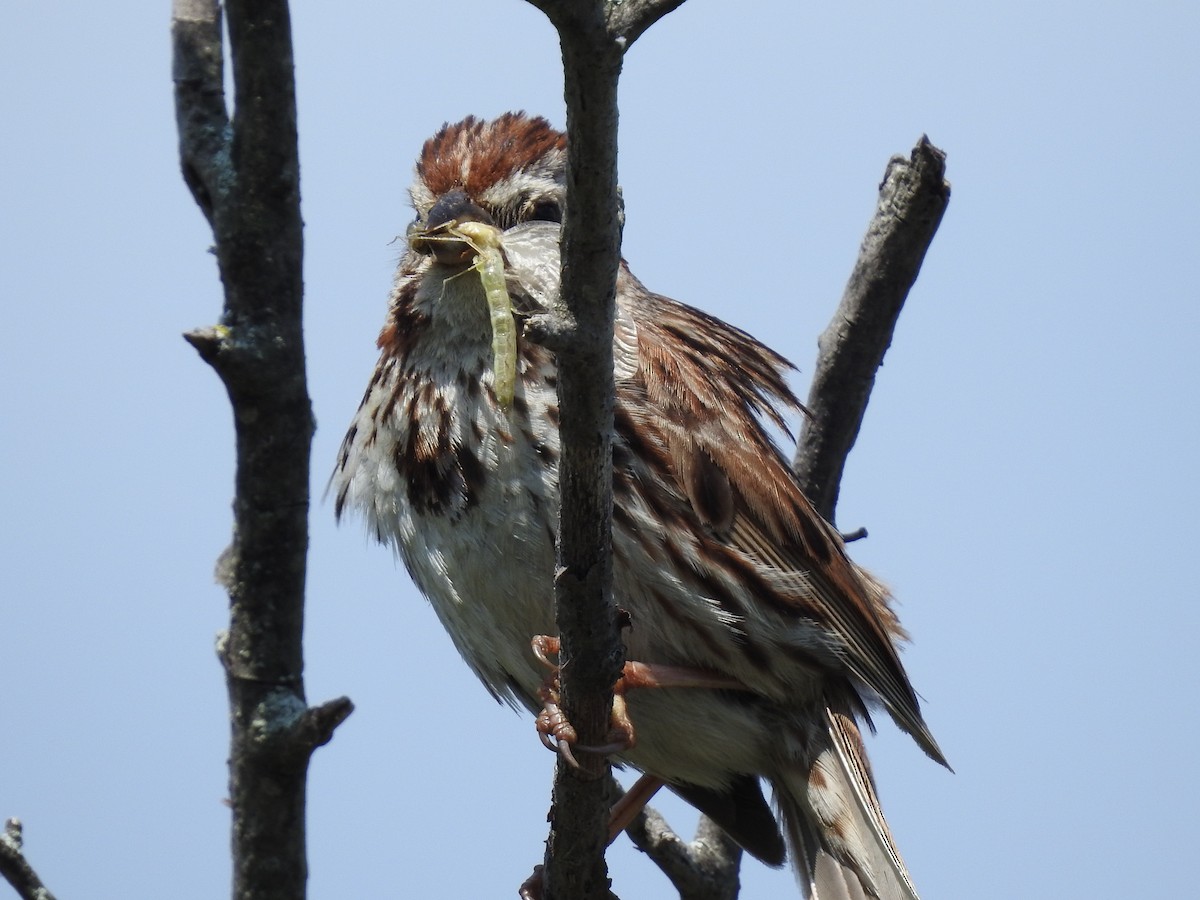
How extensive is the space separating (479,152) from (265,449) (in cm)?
164

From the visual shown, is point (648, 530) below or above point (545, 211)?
below

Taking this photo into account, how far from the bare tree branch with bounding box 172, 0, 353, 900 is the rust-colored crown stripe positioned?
1.05 meters

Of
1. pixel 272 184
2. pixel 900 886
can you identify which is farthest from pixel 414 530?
pixel 900 886

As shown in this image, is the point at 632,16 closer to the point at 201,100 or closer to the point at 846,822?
the point at 201,100

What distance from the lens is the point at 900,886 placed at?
444cm

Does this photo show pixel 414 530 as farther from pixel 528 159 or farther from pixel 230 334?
pixel 528 159

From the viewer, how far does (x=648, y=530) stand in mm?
4184

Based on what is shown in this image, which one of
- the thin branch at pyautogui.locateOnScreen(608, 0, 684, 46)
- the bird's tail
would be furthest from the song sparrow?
the thin branch at pyautogui.locateOnScreen(608, 0, 684, 46)

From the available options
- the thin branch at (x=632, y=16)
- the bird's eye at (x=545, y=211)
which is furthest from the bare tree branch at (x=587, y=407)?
the bird's eye at (x=545, y=211)

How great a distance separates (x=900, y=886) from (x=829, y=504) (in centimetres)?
153

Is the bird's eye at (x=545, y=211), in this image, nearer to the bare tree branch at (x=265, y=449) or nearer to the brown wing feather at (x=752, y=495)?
the brown wing feather at (x=752, y=495)

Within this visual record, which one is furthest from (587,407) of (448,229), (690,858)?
(690,858)

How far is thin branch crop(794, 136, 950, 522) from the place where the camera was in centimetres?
510

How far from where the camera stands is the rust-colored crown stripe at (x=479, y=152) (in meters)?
4.74
